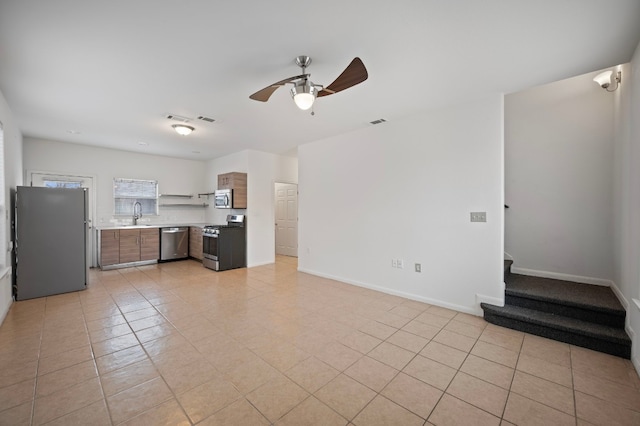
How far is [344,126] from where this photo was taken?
442cm

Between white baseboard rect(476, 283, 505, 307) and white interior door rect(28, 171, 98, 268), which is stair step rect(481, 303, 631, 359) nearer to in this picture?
white baseboard rect(476, 283, 505, 307)

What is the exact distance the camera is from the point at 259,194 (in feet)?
20.6

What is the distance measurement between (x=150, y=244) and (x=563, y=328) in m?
7.35

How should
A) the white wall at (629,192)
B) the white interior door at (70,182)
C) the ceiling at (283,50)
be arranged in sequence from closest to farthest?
the ceiling at (283,50) < the white wall at (629,192) < the white interior door at (70,182)

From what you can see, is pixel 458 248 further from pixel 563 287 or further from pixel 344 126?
pixel 344 126

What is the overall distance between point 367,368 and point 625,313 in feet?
8.45

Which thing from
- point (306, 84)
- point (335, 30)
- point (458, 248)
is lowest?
point (458, 248)

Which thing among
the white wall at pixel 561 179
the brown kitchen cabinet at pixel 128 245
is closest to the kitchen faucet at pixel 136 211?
the brown kitchen cabinet at pixel 128 245

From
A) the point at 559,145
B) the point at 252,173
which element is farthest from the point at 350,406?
the point at 252,173

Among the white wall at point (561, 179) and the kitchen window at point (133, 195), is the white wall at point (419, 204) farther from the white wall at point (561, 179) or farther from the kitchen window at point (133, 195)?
the kitchen window at point (133, 195)

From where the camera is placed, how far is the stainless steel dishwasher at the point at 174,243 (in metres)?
6.46

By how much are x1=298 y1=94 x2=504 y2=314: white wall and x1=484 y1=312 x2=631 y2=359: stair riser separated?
0.85 feet

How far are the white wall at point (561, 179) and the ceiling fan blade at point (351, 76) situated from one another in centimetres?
321

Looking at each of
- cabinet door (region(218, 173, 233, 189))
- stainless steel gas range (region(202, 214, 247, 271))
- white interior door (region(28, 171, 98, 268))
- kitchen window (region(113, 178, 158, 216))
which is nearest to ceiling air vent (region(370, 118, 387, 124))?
cabinet door (region(218, 173, 233, 189))
